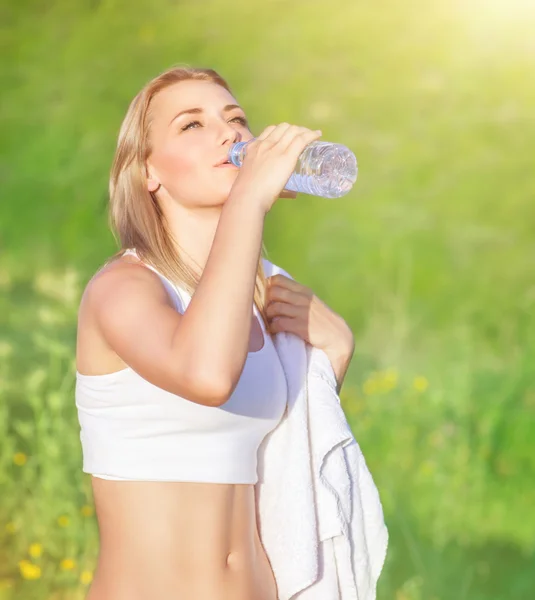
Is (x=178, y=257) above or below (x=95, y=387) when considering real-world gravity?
above

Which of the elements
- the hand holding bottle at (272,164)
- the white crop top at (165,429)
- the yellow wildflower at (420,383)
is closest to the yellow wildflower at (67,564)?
the yellow wildflower at (420,383)

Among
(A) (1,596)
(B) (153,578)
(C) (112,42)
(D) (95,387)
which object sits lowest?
(A) (1,596)

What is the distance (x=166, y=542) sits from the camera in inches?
52.8

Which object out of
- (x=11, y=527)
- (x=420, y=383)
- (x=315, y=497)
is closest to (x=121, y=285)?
(x=315, y=497)

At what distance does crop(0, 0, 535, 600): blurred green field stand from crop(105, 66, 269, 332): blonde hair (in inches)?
59.2

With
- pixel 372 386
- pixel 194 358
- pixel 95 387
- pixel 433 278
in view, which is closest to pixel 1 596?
pixel 372 386

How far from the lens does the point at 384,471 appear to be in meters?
3.06

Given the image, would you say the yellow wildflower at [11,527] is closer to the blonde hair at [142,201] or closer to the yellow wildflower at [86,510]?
the yellow wildflower at [86,510]

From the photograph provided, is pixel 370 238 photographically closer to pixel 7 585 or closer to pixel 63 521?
pixel 63 521

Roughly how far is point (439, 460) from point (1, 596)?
1.31 meters

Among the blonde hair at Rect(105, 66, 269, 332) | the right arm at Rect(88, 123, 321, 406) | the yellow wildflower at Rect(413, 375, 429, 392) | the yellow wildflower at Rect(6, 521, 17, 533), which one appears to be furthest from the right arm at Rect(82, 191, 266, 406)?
the yellow wildflower at Rect(413, 375, 429, 392)

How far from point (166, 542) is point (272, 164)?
499mm

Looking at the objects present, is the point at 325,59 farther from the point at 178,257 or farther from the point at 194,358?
the point at 194,358

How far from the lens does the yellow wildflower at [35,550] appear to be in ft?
9.51
